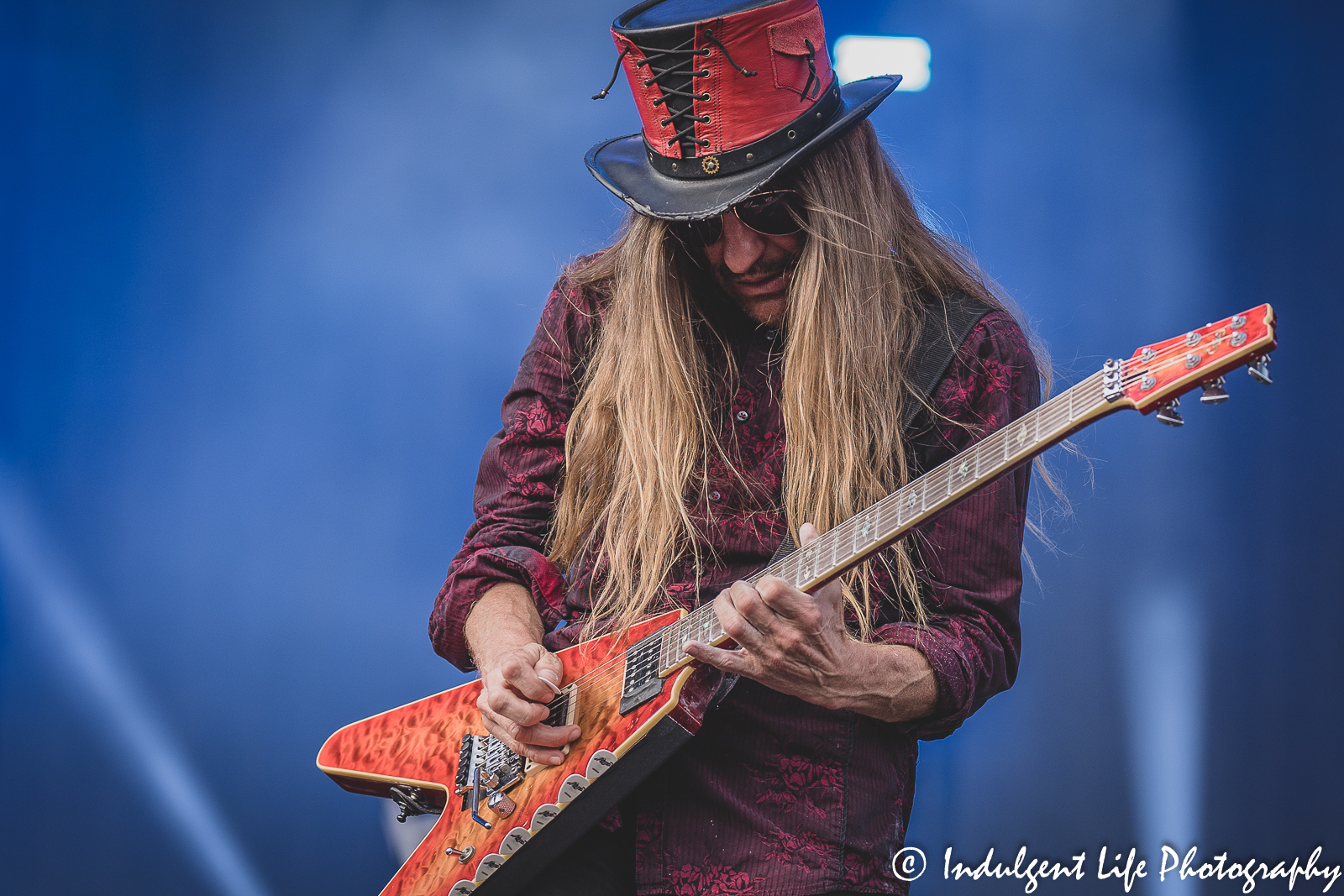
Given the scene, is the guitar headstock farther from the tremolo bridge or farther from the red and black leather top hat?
the tremolo bridge

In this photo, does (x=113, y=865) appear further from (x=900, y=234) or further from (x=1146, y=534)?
(x=1146, y=534)

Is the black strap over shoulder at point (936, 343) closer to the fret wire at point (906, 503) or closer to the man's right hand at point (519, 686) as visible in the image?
the fret wire at point (906, 503)

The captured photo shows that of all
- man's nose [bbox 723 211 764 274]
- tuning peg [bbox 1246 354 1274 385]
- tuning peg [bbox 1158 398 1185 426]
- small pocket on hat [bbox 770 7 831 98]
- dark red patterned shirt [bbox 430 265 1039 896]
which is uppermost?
small pocket on hat [bbox 770 7 831 98]

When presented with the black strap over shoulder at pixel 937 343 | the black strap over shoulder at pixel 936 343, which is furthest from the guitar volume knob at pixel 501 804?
the black strap over shoulder at pixel 937 343

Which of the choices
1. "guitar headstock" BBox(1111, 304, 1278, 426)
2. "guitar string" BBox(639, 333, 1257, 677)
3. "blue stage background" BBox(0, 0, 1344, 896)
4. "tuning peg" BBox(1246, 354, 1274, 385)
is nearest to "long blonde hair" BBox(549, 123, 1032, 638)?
"guitar string" BBox(639, 333, 1257, 677)

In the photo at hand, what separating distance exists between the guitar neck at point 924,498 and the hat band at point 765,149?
647 millimetres

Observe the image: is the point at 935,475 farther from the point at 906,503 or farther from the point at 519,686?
the point at 519,686

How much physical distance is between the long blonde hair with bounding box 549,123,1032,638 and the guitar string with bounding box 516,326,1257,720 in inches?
5.2

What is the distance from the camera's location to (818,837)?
1.48 m

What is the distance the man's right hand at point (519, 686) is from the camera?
60.1 inches

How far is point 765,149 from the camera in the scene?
1696 millimetres

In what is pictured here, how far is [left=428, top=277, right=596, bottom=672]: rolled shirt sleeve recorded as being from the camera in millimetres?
1853

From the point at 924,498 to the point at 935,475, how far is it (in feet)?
0.12

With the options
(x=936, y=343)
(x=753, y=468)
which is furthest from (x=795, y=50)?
(x=753, y=468)
